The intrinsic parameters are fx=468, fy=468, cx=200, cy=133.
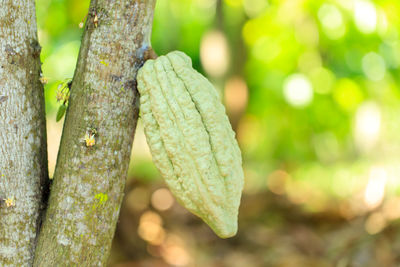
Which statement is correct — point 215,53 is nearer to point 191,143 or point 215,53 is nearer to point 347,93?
point 347,93

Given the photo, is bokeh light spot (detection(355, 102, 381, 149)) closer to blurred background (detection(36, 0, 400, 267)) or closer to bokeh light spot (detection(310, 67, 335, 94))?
blurred background (detection(36, 0, 400, 267))

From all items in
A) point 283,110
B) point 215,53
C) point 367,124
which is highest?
point 215,53

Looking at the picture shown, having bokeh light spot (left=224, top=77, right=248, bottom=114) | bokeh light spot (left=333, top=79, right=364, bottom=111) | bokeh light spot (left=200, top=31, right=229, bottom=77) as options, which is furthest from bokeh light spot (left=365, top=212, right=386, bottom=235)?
bokeh light spot (left=200, top=31, right=229, bottom=77)

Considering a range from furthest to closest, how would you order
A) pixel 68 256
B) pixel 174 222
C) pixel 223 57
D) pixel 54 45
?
pixel 174 222 < pixel 223 57 < pixel 54 45 < pixel 68 256

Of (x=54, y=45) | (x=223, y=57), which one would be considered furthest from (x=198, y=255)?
(x=54, y=45)

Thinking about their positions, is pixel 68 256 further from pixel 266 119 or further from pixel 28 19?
pixel 266 119

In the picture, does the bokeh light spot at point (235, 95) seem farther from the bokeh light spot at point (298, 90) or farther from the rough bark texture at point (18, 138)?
the rough bark texture at point (18, 138)

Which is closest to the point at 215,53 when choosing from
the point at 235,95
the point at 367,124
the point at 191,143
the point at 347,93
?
the point at 235,95
